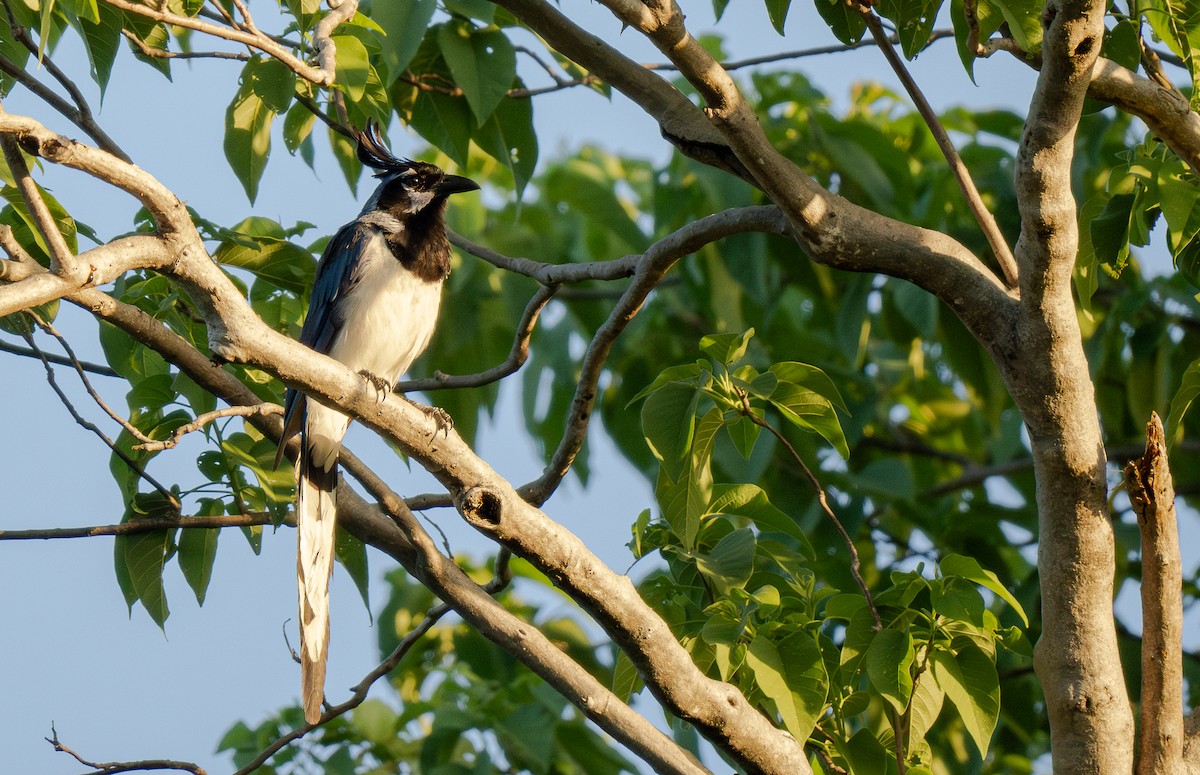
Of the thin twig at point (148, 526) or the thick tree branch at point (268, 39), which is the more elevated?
the thick tree branch at point (268, 39)

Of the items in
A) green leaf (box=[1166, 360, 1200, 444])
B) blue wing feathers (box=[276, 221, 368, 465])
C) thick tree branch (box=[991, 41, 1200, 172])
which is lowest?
green leaf (box=[1166, 360, 1200, 444])

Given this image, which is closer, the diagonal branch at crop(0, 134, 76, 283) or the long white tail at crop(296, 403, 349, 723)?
the diagonal branch at crop(0, 134, 76, 283)

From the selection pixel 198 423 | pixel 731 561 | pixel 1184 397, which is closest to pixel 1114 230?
pixel 1184 397

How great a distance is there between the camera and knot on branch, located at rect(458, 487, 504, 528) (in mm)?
2635

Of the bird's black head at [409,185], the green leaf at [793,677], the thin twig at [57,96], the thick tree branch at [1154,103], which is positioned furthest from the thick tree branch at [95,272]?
the bird's black head at [409,185]

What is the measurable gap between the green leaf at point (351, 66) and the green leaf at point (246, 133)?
0.85 m

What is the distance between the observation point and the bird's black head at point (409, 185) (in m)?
5.05

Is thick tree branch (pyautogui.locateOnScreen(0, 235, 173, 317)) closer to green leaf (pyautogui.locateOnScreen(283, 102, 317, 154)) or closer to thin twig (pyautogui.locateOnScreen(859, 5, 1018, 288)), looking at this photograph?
green leaf (pyautogui.locateOnScreen(283, 102, 317, 154))

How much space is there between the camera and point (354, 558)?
12.2 feet

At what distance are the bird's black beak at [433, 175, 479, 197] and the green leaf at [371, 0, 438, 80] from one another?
5.23 feet

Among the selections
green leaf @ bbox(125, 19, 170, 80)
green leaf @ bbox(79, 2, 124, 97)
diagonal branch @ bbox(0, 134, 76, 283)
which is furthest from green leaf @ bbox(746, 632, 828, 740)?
green leaf @ bbox(125, 19, 170, 80)

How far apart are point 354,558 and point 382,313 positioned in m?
1.32

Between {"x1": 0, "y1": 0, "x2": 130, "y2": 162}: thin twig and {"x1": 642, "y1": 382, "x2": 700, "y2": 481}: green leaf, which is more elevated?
{"x1": 0, "y1": 0, "x2": 130, "y2": 162}: thin twig

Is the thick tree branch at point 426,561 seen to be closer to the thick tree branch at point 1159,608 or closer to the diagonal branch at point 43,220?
the diagonal branch at point 43,220
